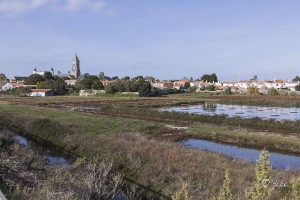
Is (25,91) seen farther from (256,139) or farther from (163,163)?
(163,163)

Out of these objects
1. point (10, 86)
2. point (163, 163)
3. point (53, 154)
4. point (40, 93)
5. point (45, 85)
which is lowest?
point (53, 154)

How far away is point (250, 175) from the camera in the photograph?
15195mm

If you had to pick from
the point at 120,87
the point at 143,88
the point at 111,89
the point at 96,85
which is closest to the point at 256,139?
the point at 143,88

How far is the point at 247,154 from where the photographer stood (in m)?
24.4

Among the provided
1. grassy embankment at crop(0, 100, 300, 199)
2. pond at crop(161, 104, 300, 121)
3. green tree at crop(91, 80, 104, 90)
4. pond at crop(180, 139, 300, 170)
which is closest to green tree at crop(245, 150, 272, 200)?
grassy embankment at crop(0, 100, 300, 199)

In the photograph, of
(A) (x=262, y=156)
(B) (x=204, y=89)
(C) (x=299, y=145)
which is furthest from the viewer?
(B) (x=204, y=89)

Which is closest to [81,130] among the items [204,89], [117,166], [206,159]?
[117,166]

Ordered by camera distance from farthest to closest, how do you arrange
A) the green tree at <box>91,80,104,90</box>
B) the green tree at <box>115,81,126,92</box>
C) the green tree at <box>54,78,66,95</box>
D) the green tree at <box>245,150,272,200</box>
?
1. the green tree at <box>91,80,104,90</box>
2. the green tree at <box>54,78,66,95</box>
3. the green tree at <box>115,81,126,92</box>
4. the green tree at <box>245,150,272,200</box>

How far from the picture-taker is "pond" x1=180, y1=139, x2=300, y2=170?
2123 centimetres

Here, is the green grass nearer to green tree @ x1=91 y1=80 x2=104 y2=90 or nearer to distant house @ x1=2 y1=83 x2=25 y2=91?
green tree @ x1=91 y1=80 x2=104 y2=90

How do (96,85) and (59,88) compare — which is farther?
(96,85)

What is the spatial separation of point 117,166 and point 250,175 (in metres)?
7.00

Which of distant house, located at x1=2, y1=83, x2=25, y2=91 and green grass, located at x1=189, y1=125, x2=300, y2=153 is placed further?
distant house, located at x1=2, y1=83, x2=25, y2=91

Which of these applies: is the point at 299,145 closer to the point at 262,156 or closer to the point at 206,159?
the point at 206,159
